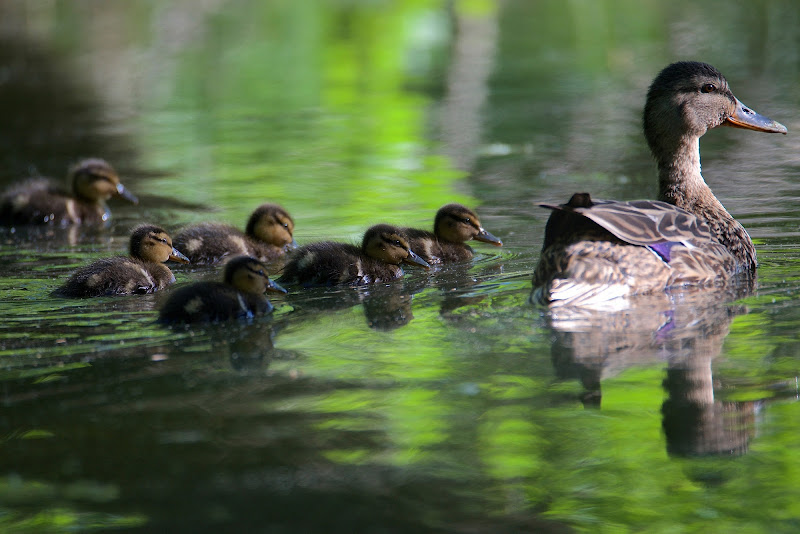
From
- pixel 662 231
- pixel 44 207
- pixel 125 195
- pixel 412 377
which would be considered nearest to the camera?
pixel 412 377

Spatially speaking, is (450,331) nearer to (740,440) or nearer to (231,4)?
(740,440)

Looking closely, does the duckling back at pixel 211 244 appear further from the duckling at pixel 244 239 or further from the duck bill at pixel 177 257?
the duck bill at pixel 177 257

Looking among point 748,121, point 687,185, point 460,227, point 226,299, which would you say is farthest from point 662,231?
point 226,299

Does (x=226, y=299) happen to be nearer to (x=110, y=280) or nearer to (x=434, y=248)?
(x=110, y=280)

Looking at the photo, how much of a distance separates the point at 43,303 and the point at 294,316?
44.2 inches

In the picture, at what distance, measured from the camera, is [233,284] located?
14.9 ft

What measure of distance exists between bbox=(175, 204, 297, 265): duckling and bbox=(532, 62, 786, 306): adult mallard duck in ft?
6.03

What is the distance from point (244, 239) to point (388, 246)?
3.43 feet

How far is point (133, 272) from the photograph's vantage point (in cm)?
489

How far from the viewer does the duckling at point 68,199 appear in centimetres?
702

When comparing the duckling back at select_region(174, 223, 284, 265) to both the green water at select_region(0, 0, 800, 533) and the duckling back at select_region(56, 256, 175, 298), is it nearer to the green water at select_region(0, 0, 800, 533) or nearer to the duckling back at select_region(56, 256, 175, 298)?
the green water at select_region(0, 0, 800, 533)

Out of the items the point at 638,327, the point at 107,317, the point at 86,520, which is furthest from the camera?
the point at 107,317

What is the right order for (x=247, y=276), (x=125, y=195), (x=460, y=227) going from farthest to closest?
(x=125, y=195) → (x=460, y=227) → (x=247, y=276)

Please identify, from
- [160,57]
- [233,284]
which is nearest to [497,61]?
[160,57]
